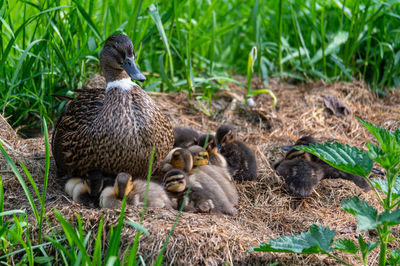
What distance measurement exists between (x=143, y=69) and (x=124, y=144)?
1.98 metres

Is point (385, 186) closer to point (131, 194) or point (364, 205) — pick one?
point (364, 205)

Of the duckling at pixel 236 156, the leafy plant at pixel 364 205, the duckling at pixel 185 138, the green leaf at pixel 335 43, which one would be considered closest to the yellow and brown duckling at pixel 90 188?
the duckling at pixel 185 138

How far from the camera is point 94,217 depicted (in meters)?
3.02

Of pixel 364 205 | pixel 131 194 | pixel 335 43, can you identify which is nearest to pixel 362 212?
pixel 364 205

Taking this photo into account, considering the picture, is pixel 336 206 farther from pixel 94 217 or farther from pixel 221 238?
pixel 94 217

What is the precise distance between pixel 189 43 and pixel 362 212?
288 centimetres

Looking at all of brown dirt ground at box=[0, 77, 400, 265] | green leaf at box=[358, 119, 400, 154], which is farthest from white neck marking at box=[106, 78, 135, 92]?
green leaf at box=[358, 119, 400, 154]

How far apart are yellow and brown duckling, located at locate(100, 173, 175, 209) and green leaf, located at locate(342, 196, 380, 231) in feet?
4.15

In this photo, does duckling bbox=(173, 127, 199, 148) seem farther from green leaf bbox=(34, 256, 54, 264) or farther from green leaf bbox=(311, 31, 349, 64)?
green leaf bbox=(311, 31, 349, 64)

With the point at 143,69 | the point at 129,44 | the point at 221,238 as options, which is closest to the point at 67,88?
the point at 143,69

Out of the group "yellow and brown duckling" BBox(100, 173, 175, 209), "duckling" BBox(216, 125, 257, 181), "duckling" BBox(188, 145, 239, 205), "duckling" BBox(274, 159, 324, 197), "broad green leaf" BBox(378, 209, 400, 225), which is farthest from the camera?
"duckling" BBox(216, 125, 257, 181)

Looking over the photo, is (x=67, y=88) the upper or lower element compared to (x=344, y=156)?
lower

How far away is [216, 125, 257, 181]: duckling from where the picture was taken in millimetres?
4074

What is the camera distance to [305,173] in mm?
3949
